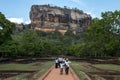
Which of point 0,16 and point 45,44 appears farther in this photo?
point 45,44

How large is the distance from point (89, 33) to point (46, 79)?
203 feet

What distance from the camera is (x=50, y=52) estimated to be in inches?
5182

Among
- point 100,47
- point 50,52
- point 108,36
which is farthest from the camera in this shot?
point 50,52

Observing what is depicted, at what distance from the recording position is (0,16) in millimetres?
58875

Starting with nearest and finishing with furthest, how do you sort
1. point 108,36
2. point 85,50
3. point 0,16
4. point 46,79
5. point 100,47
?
point 46,79 < point 0,16 < point 108,36 < point 100,47 < point 85,50

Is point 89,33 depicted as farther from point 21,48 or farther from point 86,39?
point 21,48

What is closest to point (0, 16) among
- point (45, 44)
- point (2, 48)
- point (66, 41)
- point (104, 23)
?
point (2, 48)

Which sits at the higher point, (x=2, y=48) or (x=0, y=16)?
(x=0, y=16)

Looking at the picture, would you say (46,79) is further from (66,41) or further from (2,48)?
(66,41)

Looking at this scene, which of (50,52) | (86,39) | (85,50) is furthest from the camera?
(50,52)

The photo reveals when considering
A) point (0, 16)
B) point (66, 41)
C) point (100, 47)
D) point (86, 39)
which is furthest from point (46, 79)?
point (66, 41)

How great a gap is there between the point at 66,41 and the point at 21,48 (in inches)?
3398

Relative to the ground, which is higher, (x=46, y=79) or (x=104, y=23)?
(x=104, y=23)

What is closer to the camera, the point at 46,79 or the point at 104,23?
the point at 46,79
